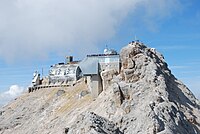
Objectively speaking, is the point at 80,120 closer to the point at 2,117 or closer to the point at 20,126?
the point at 20,126

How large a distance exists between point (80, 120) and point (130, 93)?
16.5 m

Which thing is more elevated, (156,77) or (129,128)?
(156,77)

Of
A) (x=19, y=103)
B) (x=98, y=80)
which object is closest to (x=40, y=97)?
(x=19, y=103)

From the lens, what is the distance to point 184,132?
2259 inches

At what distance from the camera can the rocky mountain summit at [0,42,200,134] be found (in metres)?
54.0

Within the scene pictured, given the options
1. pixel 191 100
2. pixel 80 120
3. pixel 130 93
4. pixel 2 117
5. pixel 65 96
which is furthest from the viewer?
pixel 2 117

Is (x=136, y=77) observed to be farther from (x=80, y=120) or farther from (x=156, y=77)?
(x=80, y=120)

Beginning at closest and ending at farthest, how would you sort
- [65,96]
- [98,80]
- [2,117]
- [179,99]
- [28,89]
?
[179,99], [98,80], [65,96], [2,117], [28,89]

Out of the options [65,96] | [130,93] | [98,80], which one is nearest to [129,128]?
[130,93]

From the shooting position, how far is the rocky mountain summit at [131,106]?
5400 cm

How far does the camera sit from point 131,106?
206 ft

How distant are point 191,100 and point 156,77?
11410 mm

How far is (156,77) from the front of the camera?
7094 centimetres

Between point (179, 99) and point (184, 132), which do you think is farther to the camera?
point (179, 99)
